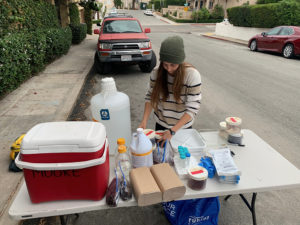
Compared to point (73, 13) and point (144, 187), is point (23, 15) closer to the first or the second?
point (144, 187)

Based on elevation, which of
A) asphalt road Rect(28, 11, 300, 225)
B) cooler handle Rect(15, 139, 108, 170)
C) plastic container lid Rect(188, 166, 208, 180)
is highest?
cooler handle Rect(15, 139, 108, 170)

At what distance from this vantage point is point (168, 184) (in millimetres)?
1580

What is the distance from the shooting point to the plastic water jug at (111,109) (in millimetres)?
2148

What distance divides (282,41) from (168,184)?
1278 cm

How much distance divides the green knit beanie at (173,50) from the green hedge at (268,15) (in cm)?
1787

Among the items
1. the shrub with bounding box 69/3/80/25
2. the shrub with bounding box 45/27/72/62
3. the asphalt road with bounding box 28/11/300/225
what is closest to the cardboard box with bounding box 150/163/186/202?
the asphalt road with bounding box 28/11/300/225

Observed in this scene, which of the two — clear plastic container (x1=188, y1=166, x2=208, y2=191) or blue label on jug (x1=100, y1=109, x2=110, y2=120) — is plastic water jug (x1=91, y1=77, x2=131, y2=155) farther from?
clear plastic container (x1=188, y1=166, x2=208, y2=191)

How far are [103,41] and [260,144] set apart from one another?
6.55 meters

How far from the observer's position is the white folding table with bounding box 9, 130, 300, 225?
1513mm

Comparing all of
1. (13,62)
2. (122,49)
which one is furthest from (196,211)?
(122,49)

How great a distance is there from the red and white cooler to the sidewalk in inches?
48.4

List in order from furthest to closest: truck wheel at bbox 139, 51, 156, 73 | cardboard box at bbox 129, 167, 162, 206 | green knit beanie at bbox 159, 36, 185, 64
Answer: truck wheel at bbox 139, 51, 156, 73, green knit beanie at bbox 159, 36, 185, 64, cardboard box at bbox 129, 167, 162, 206

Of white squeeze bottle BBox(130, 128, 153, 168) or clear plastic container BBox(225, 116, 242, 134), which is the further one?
clear plastic container BBox(225, 116, 242, 134)

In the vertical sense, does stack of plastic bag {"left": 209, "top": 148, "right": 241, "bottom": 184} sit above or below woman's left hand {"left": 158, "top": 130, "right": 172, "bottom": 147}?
below
